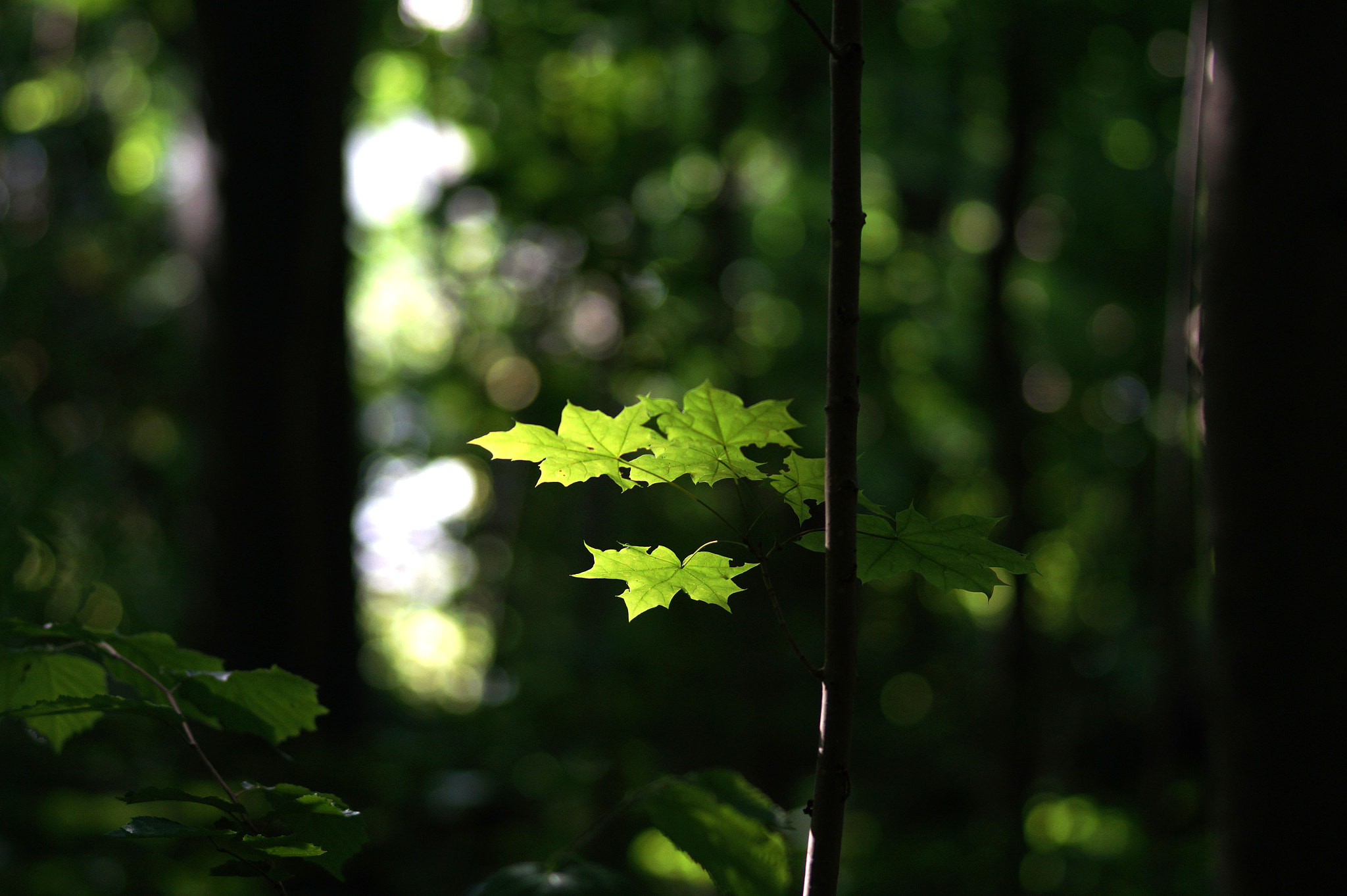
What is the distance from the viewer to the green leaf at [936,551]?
85 centimetres

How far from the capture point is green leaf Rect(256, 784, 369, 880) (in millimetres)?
862

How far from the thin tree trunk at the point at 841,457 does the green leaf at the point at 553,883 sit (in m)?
0.44

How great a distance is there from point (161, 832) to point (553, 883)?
18.8 inches

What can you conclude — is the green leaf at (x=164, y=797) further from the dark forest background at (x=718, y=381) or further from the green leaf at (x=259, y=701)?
the dark forest background at (x=718, y=381)

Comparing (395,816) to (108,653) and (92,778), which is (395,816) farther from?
(108,653)

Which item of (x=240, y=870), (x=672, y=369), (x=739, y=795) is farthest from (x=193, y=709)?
(x=672, y=369)

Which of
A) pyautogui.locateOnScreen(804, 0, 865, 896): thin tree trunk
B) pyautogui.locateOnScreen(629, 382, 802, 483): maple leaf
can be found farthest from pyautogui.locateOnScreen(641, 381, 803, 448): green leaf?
pyautogui.locateOnScreen(804, 0, 865, 896): thin tree trunk

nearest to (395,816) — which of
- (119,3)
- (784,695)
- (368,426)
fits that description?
(784,695)

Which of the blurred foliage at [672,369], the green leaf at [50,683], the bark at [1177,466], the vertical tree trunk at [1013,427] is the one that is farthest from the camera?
the vertical tree trunk at [1013,427]

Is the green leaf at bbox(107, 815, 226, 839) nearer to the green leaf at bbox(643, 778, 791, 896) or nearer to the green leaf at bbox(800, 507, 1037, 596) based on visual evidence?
the green leaf at bbox(643, 778, 791, 896)

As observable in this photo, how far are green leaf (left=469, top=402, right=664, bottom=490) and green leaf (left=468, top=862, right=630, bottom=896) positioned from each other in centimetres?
54

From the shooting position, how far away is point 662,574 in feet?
3.00

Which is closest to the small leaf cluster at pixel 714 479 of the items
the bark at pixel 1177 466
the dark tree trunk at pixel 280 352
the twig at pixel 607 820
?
the twig at pixel 607 820

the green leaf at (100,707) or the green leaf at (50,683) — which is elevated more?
the green leaf at (100,707)
